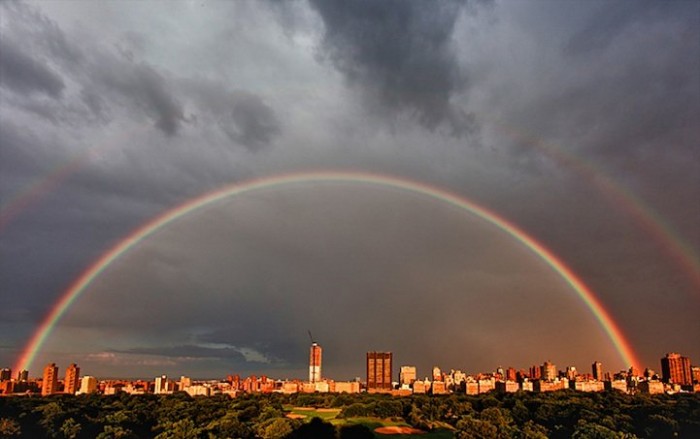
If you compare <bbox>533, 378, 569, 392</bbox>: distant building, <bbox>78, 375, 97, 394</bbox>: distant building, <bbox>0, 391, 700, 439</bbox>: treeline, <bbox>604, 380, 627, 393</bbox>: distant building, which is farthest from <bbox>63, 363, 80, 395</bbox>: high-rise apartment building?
<bbox>604, 380, 627, 393</bbox>: distant building

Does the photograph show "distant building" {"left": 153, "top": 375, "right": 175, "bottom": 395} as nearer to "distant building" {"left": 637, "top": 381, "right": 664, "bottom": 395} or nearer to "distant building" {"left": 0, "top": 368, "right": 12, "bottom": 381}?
"distant building" {"left": 0, "top": 368, "right": 12, "bottom": 381}

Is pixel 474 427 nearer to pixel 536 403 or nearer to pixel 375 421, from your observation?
pixel 375 421

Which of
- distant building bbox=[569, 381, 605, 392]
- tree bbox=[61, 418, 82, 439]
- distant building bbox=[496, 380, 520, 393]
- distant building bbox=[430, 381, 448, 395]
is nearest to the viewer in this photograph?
tree bbox=[61, 418, 82, 439]

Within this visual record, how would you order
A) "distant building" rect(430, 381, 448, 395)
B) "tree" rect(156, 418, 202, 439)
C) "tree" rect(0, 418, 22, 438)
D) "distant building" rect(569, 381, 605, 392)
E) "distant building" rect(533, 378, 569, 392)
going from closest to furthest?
"tree" rect(156, 418, 202, 439), "tree" rect(0, 418, 22, 438), "distant building" rect(569, 381, 605, 392), "distant building" rect(533, 378, 569, 392), "distant building" rect(430, 381, 448, 395)

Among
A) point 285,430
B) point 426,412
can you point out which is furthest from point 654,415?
point 285,430

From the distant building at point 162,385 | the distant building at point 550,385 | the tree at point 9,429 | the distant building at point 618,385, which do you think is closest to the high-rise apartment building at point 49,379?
the distant building at point 162,385

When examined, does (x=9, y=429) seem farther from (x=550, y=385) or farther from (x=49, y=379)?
(x=550, y=385)

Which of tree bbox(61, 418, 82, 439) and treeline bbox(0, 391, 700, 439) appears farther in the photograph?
tree bbox(61, 418, 82, 439)

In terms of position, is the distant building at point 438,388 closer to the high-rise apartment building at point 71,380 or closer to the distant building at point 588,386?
the distant building at point 588,386

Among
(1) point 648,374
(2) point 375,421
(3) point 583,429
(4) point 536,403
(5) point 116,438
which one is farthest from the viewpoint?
(1) point 648,374
